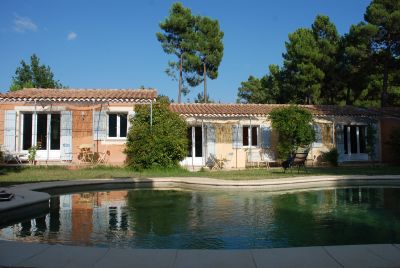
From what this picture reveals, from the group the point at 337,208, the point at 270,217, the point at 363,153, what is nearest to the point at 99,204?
the point at 270,217

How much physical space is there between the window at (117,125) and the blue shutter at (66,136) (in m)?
2.00

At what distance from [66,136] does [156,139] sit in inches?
201

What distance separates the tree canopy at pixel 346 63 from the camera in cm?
2824

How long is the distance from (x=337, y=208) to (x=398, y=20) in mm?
23258

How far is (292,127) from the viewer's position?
20203 millimetres

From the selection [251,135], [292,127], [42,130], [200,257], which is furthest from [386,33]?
[200,257]

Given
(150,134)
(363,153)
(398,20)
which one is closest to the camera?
(150,134)

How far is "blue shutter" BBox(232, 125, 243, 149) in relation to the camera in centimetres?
2111

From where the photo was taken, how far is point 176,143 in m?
17.8

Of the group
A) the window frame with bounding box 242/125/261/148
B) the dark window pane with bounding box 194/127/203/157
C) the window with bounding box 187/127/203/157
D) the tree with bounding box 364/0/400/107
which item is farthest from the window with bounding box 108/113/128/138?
the tree with bounding box 364/0/400/107

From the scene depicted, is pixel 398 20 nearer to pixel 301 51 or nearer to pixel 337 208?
pixel 301 51

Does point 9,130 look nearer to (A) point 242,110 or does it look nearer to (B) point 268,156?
(A) point 242,110

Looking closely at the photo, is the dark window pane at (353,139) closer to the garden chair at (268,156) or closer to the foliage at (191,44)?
the garden chair at (268,156)

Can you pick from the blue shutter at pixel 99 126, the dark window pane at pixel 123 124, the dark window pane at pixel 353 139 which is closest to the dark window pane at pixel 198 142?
the dark window pane at pixel 123 124
